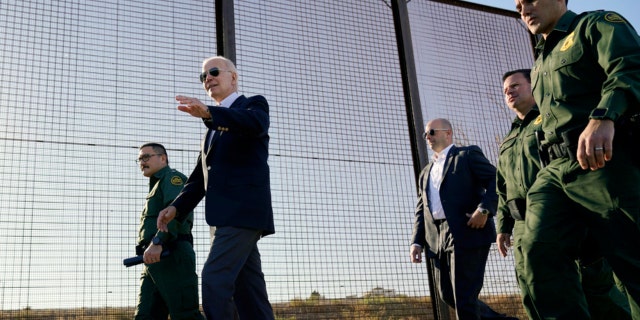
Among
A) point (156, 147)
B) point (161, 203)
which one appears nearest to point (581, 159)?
point (161, 203)

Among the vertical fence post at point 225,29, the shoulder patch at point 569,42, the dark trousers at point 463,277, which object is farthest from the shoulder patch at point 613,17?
the vertical fence post at point 225,29

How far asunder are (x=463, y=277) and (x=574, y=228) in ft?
6.58

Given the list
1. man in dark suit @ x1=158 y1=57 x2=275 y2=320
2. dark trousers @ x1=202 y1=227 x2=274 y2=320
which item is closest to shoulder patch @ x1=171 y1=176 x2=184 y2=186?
man in dark suit @ x1=158 y1=57 x2=275 y2=320

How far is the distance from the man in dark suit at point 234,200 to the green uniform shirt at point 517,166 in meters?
1.30

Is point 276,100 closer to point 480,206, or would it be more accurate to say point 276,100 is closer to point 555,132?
point 480,206

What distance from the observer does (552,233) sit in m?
2.37

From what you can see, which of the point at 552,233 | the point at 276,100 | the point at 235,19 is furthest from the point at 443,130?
the point at 552,233

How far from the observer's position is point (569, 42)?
252 centimetres

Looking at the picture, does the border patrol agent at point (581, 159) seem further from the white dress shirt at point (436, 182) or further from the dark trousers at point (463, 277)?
the white dress shirt at point (436, 182)

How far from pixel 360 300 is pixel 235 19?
263 centimetres

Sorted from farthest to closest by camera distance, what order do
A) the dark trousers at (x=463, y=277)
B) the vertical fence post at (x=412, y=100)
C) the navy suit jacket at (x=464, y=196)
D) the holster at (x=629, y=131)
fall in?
1. the vertical fence post at (x=412, y=100)
2. the navy suit jacket at (x=464, y=196)
3. the dark trousers at (x=463, y=277)
4. the holster at (x=629, y=131)

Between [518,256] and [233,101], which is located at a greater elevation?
[233,101]

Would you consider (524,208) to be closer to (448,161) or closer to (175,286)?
(448,161)

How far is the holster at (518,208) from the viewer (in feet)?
10.5
